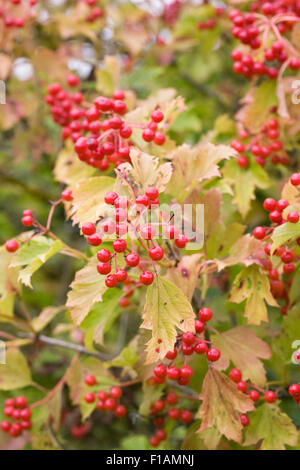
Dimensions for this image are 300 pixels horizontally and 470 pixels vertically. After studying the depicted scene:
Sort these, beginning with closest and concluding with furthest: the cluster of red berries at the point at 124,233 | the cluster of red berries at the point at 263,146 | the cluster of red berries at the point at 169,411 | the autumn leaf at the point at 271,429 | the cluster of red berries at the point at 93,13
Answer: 1. the cluster of red berries at the point at 124,233
2. the autumn leaf at the point at 271,429
3. the cluster of red berries at the point at 169,411
4. the cluster of red berries at the point at 263,146
5. the cluster of red berries at the point at 93,13

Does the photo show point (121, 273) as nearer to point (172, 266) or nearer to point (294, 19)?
point (172, 266)

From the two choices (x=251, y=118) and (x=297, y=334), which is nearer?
A: (x=297, y=334)

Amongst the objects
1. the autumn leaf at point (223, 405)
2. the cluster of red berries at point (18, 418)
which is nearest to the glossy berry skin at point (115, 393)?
the cluster of red berries at point (18, 418)

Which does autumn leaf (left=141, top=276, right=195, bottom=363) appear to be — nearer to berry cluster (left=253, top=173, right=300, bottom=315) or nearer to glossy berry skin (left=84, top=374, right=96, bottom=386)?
berry cluster (left=253, top=173, right=300, bottom=315)

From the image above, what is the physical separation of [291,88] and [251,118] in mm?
173

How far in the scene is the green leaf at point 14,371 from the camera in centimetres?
191

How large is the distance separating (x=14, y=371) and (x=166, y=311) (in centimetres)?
94

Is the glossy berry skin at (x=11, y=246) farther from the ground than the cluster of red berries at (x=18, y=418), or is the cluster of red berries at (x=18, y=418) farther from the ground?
the glossy berry skin at (x=11, y=246)

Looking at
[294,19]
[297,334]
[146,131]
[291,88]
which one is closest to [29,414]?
[297,334]

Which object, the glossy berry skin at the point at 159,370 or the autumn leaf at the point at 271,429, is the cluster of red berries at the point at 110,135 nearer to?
the glossy berry skin at the point at 159,370

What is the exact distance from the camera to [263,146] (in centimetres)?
186

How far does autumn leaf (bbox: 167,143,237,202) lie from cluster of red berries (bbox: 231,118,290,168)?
26 centimetres

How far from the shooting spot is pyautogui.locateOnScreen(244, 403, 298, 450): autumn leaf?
1.48 meters

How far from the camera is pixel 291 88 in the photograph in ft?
5.91
